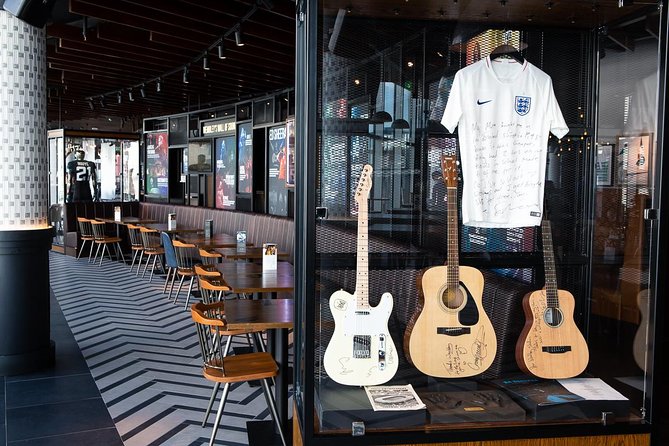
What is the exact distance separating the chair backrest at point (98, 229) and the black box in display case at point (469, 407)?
33.8 ft

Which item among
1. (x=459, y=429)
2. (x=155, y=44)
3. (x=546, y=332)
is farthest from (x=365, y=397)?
(x=155, y=44)

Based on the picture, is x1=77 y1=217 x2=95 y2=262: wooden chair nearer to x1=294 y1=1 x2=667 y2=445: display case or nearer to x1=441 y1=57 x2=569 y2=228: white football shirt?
x1=294 y1=1 x2=667 y2=445: display case

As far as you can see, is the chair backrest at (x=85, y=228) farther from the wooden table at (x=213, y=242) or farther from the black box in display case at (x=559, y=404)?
the black box in display case at (x=559, y=404)

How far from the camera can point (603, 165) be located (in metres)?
3.00

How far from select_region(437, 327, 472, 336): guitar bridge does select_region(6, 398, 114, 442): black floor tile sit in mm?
2415

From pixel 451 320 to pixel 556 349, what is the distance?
509 millimetres

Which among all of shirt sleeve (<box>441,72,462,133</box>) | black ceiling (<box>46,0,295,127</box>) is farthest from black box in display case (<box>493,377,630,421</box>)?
black ceiling (<box>46,0,295,127</box>)

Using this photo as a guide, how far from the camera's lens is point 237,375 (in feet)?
11.9

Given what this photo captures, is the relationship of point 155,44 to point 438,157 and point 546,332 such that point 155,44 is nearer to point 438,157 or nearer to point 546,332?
point 438,157

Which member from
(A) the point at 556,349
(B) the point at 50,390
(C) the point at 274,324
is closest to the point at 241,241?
(B) the point at 50,390

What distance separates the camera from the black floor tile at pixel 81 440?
3807mm

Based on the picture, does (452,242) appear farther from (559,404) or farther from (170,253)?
(170,253)

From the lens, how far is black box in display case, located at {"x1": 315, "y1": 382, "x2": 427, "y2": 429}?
2543mm

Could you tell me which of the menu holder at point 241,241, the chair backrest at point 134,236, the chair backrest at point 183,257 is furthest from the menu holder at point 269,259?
the chair backrest at point 134,236
